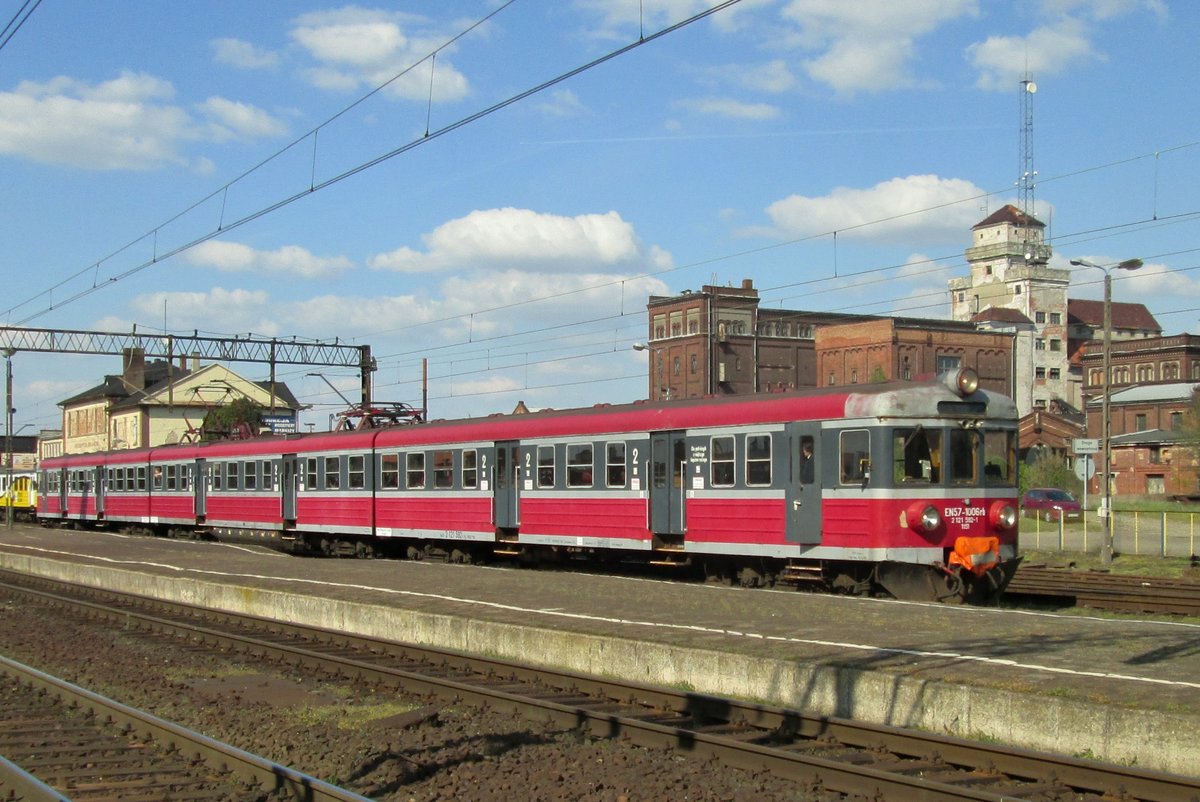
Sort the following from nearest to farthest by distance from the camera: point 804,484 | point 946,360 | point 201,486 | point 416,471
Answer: point 804,484, point 416,471, point 201,486, point 946,360

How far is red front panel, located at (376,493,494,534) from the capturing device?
83.7 ft

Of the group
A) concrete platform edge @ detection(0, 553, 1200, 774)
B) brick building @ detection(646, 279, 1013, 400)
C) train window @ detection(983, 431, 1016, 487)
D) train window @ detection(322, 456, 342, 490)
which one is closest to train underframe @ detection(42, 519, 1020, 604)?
train window @ detection(983, 431, 1016, 487)

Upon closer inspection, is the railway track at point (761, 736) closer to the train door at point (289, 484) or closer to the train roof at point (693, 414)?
the train roof at point (693, 414)

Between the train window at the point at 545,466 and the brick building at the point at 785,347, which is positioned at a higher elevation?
the brick building at the point at 785,347

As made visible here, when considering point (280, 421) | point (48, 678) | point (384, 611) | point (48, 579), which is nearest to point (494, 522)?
point (384, 611)

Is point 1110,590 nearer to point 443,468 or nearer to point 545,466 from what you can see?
point 545,466

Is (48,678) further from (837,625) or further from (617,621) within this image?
(837,625)

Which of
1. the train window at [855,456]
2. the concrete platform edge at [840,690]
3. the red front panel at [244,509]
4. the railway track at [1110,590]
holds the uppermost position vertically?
the train window at [855,456]

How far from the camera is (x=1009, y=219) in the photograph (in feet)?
417

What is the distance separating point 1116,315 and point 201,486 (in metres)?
124

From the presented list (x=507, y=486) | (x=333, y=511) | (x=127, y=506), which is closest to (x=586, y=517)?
(x=507, y=486)

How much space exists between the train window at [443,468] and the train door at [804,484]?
32.0 feet

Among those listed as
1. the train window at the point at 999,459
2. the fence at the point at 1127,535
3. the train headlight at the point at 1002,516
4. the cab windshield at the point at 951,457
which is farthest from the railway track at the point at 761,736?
the fence at the point at 1127,535

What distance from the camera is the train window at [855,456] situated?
17719 millimetres
